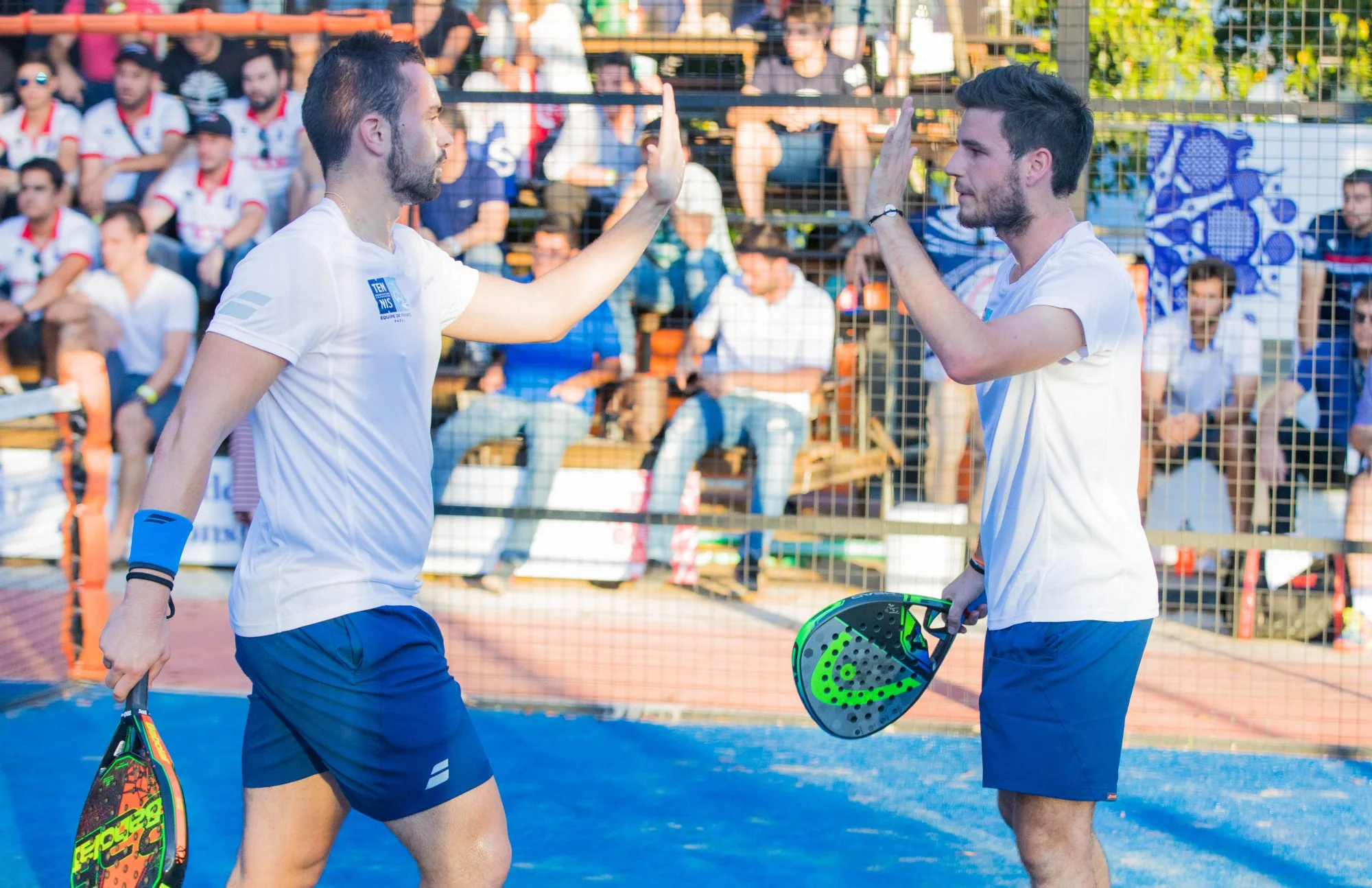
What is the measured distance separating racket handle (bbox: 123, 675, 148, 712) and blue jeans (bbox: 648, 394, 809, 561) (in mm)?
5065

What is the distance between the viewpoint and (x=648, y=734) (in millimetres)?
5648

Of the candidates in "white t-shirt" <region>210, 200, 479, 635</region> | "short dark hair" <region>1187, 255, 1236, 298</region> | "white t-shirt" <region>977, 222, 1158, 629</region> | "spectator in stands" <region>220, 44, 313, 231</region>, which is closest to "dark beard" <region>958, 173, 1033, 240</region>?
"white t-shirt" <region>977, 222, 1158, 629</region>

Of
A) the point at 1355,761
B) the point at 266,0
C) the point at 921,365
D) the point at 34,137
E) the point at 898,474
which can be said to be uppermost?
the point at 266,0

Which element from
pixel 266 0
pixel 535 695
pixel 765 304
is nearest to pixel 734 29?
pixel 765 304

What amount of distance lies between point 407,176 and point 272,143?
584 cm

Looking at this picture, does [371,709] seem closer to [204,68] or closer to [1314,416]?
[1314,416]

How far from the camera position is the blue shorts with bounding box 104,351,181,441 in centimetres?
830

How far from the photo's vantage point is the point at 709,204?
25.9ft

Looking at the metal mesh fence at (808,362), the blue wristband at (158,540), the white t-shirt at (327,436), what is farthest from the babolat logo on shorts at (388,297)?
the metal mesh fence at (808,362)

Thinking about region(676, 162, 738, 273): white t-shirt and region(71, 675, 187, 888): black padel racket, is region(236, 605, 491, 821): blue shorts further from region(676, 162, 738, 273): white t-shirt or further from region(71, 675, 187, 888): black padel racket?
region(676, 162, 738, 273): white t-shirt

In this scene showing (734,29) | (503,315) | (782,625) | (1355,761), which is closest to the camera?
(503,315)

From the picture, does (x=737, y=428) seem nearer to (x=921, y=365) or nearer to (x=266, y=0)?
(x=921, y=365)

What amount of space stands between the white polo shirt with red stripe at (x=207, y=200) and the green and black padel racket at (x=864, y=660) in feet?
19.1

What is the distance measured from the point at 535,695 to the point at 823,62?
12.3 feet
